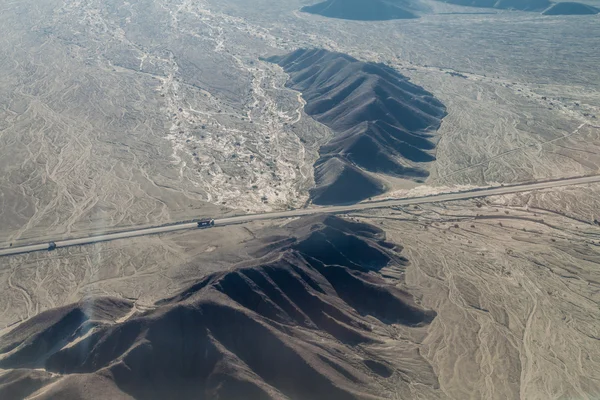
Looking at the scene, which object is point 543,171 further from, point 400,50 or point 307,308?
point 400,50

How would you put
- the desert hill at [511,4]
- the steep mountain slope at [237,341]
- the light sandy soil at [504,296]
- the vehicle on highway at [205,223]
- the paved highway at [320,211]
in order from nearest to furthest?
the steep mountain slope at [237,341], the light sandy soil at [504,296], the paved highway at [320,211], the vehicle on highway at [205,223], the desert hill at [511,4]

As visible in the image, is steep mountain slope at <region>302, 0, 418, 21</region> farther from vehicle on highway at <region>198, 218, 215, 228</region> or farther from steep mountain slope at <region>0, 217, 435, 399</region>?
steep mountain slope at <region>0, 217, 435, 399</region>

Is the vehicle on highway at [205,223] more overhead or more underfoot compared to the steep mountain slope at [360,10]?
more underfoot

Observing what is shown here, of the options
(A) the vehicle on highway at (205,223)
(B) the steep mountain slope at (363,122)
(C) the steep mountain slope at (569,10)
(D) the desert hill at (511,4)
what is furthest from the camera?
(D) the desert hill at (511,4)

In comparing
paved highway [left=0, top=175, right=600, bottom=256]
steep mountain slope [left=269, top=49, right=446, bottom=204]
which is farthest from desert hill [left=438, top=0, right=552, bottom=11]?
paved highway [left=0, top=175, right=600, bottom=256]

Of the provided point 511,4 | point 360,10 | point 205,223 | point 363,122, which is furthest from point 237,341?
point 511,4

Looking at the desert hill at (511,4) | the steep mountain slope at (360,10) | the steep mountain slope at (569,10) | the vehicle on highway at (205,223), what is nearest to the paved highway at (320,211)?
the vehicle on highway at (205,223)

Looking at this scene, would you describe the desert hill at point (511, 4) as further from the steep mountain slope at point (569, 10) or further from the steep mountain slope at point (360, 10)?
the steep mountain slope at point (360, 10)
